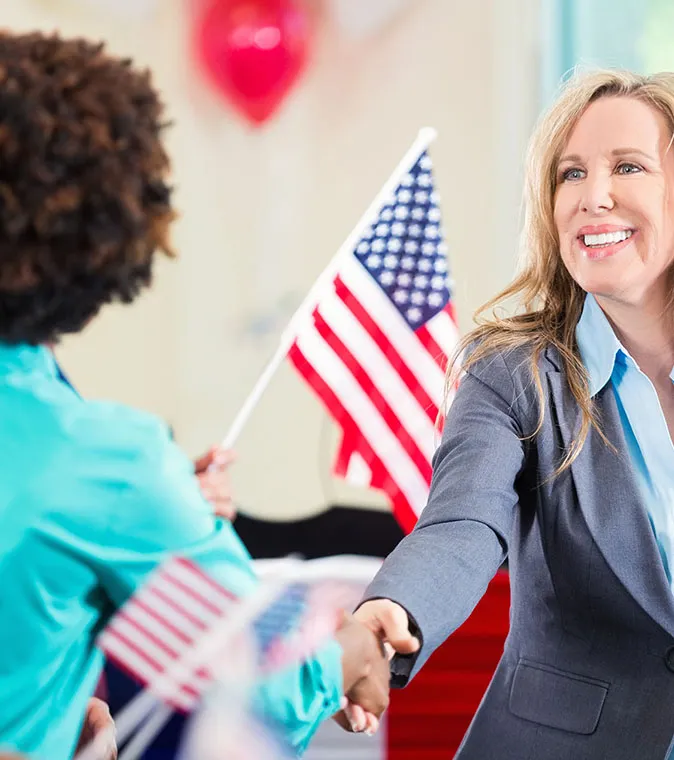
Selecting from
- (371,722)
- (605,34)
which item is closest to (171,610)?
(371,722)

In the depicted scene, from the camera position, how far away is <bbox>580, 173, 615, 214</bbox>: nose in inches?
61.1

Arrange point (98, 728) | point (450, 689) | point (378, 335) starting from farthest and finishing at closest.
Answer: point (450, 689)
point (378, 335)
point (98, 728)

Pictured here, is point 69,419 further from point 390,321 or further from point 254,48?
point 254,48

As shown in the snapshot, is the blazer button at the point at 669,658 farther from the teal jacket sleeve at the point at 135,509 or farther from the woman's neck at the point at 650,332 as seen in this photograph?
the teal jacket sleeve at the point at 135,509

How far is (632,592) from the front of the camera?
4.68 feet

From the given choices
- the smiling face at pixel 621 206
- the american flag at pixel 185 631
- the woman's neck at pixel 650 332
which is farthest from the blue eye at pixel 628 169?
the american flag at pixel 185 631

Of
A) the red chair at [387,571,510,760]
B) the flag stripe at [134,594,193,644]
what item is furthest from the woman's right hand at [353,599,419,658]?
the red chair at [387,571,510,760]

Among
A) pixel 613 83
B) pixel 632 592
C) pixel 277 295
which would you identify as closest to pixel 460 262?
pixel 277 295

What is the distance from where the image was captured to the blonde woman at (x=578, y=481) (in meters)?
1.42

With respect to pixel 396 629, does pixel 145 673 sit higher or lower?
higher

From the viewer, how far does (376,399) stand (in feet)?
8.30

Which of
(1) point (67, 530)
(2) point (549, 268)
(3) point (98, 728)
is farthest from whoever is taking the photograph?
(2) point (549, 268)

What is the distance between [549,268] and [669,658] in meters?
0.59

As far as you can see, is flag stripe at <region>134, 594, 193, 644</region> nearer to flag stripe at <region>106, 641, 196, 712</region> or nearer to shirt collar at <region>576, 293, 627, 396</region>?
flag stripe at <region>106, 641, 196, 712</region>
